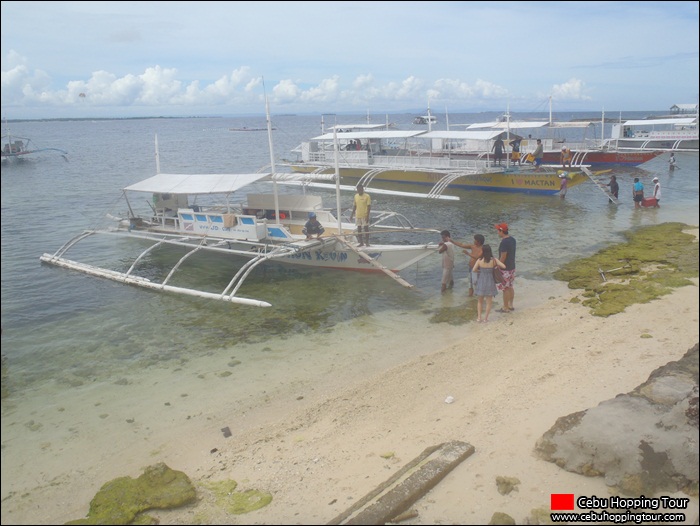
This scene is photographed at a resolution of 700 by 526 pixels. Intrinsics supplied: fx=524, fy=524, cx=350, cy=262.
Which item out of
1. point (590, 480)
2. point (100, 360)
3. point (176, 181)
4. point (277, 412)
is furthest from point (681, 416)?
point (176, 181)

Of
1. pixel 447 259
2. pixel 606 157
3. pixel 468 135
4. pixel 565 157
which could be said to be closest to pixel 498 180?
pixel 468 135

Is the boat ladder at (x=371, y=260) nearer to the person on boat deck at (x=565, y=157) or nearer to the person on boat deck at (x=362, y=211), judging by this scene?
the person on boat deck at (x=362, y=211)

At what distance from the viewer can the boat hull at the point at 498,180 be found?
1112 inches

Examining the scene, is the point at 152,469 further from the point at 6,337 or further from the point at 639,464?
the point at 6,337

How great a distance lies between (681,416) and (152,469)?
5.70 m

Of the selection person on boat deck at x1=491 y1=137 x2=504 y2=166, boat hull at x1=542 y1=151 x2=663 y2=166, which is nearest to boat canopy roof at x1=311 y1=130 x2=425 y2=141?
person on boat deck at x1=491 y1=137 x2=504 y2=166

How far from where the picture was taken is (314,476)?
6.04 metres

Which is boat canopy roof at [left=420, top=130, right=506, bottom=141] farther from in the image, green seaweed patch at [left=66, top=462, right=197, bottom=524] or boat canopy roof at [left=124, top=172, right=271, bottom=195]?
green seaweed patch at [left=66, top=462, right=197, bottom=524]

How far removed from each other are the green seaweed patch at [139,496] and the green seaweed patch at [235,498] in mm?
272

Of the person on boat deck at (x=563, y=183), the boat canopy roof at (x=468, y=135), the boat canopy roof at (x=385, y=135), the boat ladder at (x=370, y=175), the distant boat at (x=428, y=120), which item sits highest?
the distant boat at (x=428, y=120)

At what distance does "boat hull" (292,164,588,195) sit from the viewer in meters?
28.2

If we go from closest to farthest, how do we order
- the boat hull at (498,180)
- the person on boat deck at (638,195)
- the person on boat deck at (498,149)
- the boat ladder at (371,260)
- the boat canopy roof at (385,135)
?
1. the boat ladder at (371,260)
2. the person on boat deck at (638,195)
3. the boat hull at (498,180)
4. the person on boat deck at (498,149)
5. the boat canopy roof at (385,135)

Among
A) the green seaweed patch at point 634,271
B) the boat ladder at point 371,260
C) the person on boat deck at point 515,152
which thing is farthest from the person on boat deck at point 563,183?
the boat ladder at point 371,260

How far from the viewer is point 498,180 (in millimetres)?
29328
